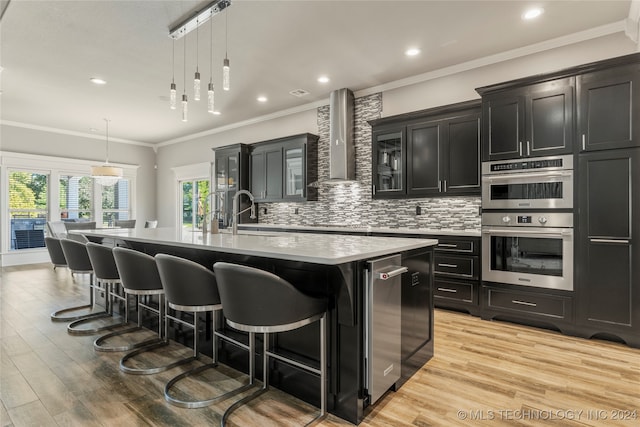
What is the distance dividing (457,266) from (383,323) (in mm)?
2119

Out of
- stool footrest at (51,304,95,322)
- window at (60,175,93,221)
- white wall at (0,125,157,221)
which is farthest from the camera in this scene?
window at (60,175,93,221)

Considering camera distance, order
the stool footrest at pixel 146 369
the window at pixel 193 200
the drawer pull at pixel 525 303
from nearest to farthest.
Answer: the stool footrest at pixel 146 369 < the drawer pull at pixel 525 303 < the window at pixel 193 200

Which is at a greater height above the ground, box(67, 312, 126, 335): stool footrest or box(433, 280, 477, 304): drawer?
box(433, 280, 477, 304): drawer

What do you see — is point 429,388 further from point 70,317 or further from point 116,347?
point 70,317

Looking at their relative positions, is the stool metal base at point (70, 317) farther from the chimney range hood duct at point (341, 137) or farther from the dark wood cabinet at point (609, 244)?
the dark wood cabinet at point (609, 244)

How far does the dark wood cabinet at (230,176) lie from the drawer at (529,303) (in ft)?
14.5

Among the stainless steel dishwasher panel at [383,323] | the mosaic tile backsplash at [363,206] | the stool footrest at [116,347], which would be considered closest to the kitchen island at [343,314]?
the stainless steel dishwasher panel at [383,323]

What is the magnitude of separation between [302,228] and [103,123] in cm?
504

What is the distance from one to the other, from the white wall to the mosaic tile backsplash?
4.55 m

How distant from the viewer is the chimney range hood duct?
16.2ft

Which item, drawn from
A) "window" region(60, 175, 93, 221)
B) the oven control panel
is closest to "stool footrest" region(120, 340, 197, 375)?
the oven control panel

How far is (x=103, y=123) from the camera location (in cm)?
695

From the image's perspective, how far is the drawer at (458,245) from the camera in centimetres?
361

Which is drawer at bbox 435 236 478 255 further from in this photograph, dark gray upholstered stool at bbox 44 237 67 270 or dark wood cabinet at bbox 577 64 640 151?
dark gray upholstered stool at bbox 44 237 67 270
